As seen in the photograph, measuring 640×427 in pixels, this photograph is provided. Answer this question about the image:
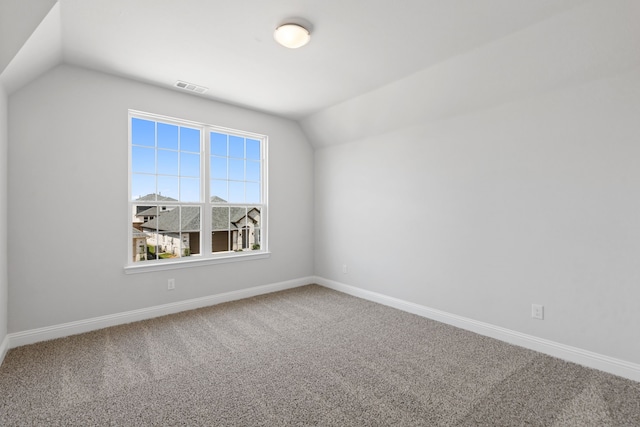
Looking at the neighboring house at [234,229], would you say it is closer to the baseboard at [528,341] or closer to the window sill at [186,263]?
the window sill at [186,263]

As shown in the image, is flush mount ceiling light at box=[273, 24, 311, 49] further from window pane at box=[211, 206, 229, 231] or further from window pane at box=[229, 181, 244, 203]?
window pane at box=[211, 206, 229, 231]

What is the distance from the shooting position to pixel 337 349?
2.71 metres

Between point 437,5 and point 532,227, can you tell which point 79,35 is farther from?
Result: point 532,227

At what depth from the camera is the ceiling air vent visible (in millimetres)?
3410

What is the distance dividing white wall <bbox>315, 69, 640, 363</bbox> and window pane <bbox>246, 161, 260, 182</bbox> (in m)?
1.57

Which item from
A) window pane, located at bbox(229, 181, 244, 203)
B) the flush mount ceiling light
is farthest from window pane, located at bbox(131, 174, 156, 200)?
the flush mount ceiling light

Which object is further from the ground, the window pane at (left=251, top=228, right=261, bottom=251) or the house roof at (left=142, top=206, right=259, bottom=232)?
the house roof at (left=142, top=206, right=259, bottom=232)

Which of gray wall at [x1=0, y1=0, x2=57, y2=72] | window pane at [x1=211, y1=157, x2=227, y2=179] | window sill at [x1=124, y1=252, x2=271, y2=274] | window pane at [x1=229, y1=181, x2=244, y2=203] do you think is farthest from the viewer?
window pane at [x1=229, y1=181, x2=244, y2=203]

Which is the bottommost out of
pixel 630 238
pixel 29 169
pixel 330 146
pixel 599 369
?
pixel 599 369

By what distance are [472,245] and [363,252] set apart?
59.3 inches

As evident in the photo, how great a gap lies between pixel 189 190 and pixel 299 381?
2698 millimetres

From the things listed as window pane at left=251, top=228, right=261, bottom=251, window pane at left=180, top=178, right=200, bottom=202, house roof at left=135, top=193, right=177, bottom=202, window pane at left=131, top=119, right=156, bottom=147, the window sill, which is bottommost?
the window sill

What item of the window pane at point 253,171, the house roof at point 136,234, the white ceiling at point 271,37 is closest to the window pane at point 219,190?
the window pane at point 253,171

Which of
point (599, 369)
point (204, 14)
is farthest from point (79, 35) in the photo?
point (599, 369)
